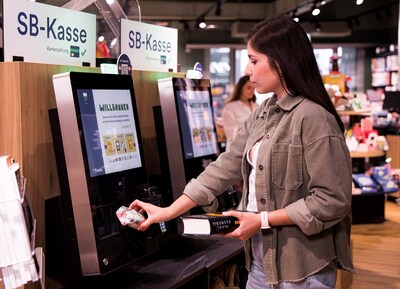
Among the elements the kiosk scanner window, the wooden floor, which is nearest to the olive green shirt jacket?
the kiosk scanner window

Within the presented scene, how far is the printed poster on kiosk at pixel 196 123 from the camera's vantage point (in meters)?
2.82

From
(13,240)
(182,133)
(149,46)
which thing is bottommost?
(13,240)

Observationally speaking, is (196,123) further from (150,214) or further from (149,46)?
(150,214)

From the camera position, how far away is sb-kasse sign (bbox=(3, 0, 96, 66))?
2146 millimetres

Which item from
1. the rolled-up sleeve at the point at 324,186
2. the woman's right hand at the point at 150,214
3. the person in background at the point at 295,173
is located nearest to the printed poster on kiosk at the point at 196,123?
the woman's right hand at the point at 150,214

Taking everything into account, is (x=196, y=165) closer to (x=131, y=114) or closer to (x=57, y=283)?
(x=131, y=114)

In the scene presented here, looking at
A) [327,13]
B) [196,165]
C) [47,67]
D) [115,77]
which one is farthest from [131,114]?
[327,13]

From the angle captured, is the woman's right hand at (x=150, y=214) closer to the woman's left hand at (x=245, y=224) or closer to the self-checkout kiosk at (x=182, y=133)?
the woman's left hand at (x=245, y=224)

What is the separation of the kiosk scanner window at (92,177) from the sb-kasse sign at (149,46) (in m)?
0.78

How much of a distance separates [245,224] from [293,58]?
0.53 m

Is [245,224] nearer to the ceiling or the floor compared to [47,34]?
nearer to the floor

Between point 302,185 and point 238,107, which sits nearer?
point 302,185

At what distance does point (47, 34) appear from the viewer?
2316 millimetres

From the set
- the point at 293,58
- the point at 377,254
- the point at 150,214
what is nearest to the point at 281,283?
the point at 150,214
